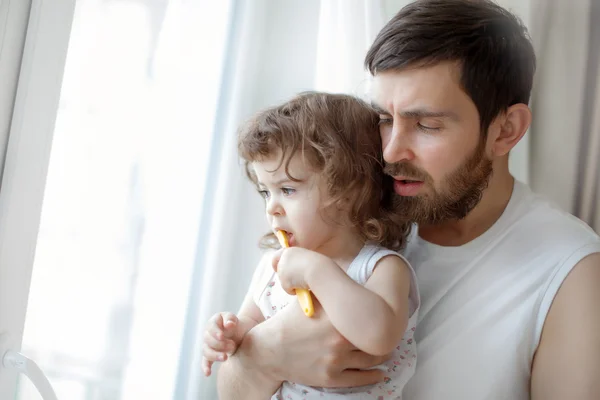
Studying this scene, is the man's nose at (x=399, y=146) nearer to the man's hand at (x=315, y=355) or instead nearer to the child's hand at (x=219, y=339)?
the man's hand at (x=315, y=355)

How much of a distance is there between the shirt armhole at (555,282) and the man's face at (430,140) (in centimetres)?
23

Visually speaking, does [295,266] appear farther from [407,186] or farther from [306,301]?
[407,186]

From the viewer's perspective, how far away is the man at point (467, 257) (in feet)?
3.63

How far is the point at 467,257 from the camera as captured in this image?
125cm

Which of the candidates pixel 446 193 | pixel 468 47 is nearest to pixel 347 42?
pixel 468 47

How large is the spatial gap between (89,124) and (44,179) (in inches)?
6.6

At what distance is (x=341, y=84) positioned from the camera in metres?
1.50

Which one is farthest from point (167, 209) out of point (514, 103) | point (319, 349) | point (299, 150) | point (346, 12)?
point (514, 103)

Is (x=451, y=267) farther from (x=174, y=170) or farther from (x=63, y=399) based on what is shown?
(x=63, y=399)

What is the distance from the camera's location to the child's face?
1137mm

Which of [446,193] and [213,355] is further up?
[446,193]

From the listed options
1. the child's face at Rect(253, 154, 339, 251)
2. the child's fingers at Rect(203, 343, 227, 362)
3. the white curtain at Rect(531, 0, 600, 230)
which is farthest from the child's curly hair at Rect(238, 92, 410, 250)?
the white curtain at Rect(531, 0, 600, 230)

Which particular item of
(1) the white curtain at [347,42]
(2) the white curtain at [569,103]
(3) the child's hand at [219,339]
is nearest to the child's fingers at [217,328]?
(3) the child's hand at [219,339]

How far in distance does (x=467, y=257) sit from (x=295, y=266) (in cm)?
41
